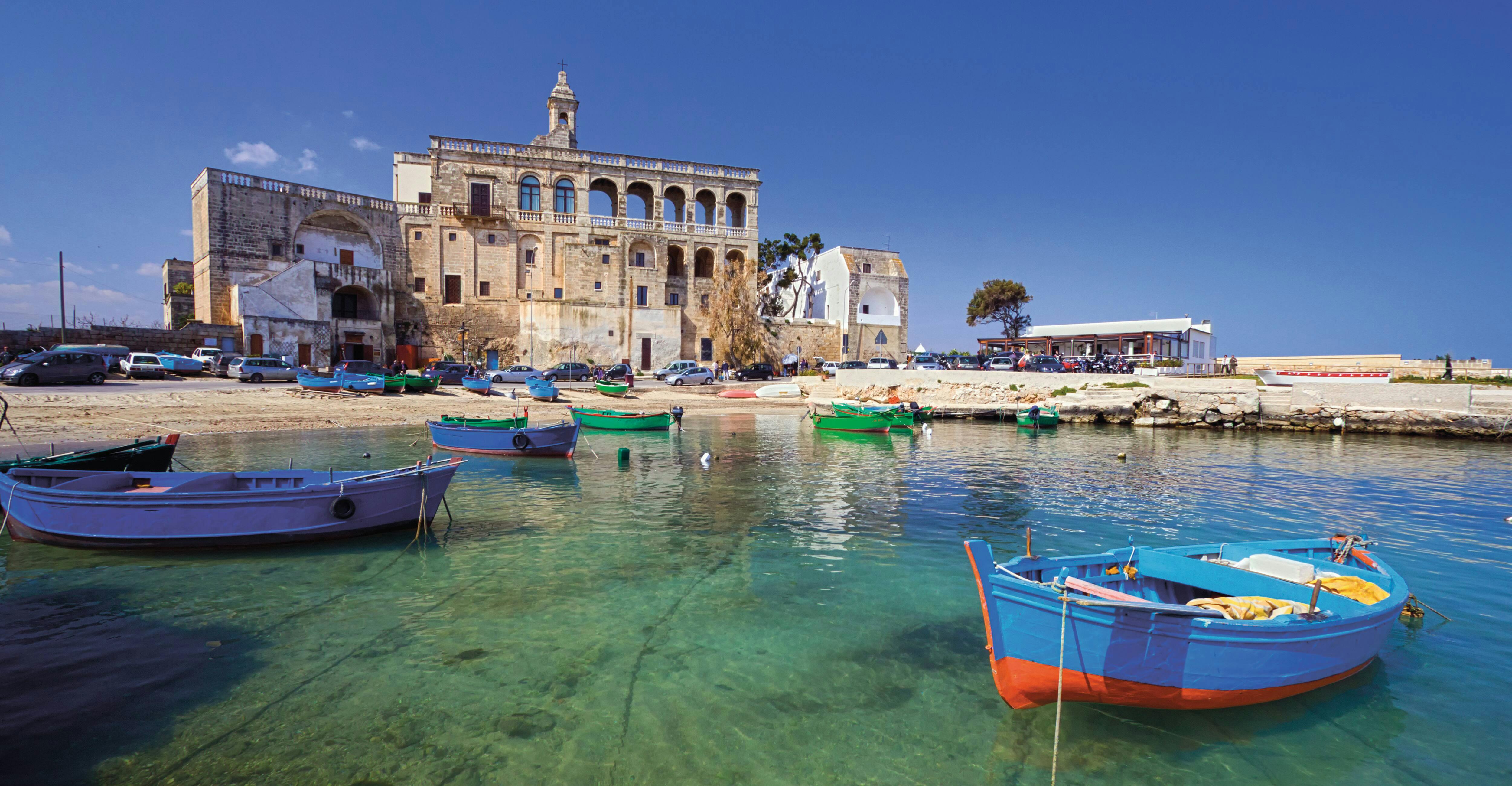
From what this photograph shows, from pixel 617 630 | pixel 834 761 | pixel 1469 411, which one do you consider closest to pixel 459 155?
pixel 617 630

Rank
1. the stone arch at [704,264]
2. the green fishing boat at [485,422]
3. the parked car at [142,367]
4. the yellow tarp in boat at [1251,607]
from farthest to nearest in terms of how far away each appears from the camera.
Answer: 1. the stone arch at [704,264]
2. the parked car at [142,367]
3. the green fishing boat at [485,422]
4. the yellow tarp in boat at [1251,607]

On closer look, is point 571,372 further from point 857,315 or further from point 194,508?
point 194,508

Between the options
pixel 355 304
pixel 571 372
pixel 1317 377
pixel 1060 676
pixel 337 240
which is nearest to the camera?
pixel 1060 676

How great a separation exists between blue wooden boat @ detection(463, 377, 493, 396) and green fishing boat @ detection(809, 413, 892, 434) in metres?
17.8

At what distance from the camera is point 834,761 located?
495cm

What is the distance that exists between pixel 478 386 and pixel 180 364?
1462 centimetres

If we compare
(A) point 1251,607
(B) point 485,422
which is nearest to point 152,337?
(B) point 485,422

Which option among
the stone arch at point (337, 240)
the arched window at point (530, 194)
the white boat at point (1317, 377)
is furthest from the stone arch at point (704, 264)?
the white boat at point (1317, 377)

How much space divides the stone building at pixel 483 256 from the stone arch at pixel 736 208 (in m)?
0.20

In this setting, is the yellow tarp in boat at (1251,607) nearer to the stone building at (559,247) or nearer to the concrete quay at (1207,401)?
the concrete quay at (1207,401)

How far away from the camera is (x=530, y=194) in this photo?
4775 cm

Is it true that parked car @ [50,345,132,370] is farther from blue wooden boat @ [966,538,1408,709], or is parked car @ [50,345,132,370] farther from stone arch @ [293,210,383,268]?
blue wooden boat @ [966,538,1408,709]

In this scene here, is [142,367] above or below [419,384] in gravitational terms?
above

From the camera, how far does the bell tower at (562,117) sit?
50.4 meters
